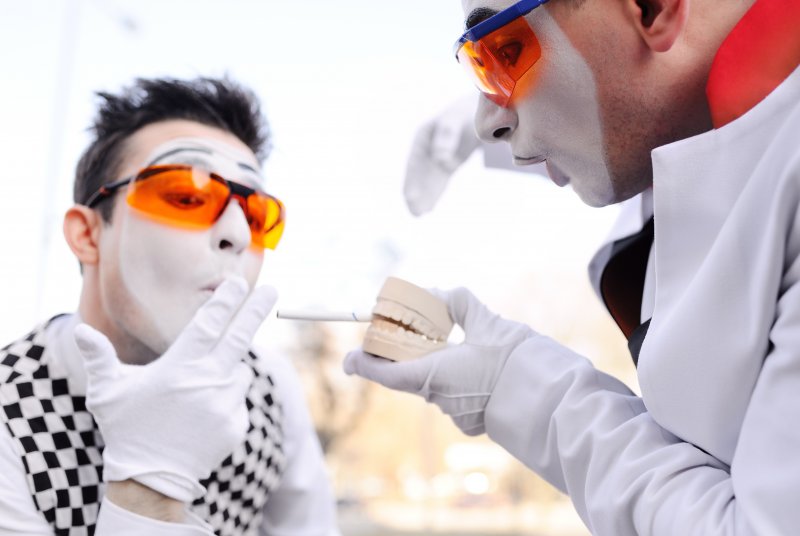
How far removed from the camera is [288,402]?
6.53 ft

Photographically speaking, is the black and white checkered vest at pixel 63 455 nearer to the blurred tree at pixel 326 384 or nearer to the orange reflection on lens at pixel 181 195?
the orange reflection on lens at pixel 181 195

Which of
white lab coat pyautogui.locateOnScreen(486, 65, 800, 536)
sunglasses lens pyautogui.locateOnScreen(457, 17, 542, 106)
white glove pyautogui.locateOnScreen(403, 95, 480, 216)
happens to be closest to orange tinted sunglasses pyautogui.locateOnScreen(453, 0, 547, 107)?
sunglasses lens pyautogui.locateOnScreen(457, 17, 542, 106)

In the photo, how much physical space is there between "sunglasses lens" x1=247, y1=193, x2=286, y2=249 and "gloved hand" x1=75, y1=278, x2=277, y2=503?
31cm

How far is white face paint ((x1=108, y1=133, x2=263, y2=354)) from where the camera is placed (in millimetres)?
1604

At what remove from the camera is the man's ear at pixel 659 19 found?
1.09 meters

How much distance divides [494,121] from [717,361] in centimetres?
55

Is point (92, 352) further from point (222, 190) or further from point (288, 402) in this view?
point (288, 402)

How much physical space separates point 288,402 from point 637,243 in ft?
3.19

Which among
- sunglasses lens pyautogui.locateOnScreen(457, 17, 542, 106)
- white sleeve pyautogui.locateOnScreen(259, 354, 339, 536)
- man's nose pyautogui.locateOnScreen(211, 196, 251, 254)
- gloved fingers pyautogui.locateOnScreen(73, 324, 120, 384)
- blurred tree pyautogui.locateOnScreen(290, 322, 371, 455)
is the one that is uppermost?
sunglasses lens pyautogui.locateOnScreen(457, 17, 542, 106)

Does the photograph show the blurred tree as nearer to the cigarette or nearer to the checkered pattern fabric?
the checkered pattern fabric

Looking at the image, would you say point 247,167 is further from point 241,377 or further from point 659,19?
point 659,19

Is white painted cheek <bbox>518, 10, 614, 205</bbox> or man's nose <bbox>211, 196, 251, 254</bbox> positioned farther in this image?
man's nose <bbox>211, 196, 251, 254</bbox>

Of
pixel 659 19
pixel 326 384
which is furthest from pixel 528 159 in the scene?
pixel 326 384

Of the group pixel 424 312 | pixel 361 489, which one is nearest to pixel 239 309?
pixel 424 312
